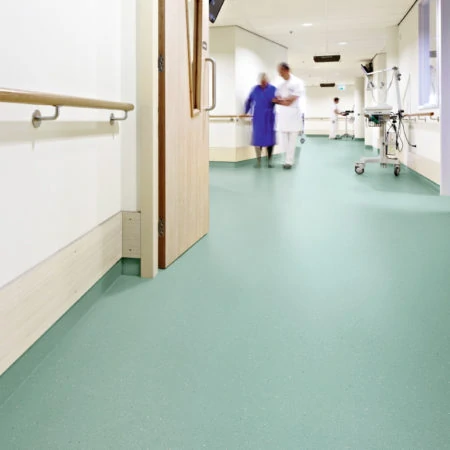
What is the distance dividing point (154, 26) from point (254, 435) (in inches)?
86.1

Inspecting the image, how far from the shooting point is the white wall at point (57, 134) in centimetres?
162

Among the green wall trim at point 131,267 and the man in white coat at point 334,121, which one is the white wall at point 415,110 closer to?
the green wall trim at point 131,267

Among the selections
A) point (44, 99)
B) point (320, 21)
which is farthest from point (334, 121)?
point (44, 99)

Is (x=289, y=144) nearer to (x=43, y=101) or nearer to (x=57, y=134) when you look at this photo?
(x=57, y=134)

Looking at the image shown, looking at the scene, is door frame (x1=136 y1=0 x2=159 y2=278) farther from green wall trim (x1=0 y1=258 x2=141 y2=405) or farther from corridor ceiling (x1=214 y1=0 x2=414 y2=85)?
corridor ceiling (x1=214 y1=0 x2=414 y2=85)

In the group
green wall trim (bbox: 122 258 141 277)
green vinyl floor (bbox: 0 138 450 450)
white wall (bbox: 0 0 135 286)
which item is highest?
white wall (bbox: 0 0 135 286)

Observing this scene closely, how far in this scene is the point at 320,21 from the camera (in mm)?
10109

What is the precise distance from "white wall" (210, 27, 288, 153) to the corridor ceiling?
0.94ft

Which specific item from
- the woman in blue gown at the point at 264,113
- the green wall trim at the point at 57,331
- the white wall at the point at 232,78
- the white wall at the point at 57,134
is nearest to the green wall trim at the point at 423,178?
the woman in blue gown at the point at 264,113

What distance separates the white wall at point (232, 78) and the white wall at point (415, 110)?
3124mm

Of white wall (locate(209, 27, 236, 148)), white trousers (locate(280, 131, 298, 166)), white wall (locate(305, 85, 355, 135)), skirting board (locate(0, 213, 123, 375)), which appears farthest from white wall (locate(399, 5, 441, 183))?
white wall (locate(305, 85, 355, 135))

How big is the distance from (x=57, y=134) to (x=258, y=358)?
3.77ft

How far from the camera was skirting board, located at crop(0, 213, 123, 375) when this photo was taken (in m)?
1.62

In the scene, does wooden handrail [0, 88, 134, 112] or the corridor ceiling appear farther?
the corridor ceiling
